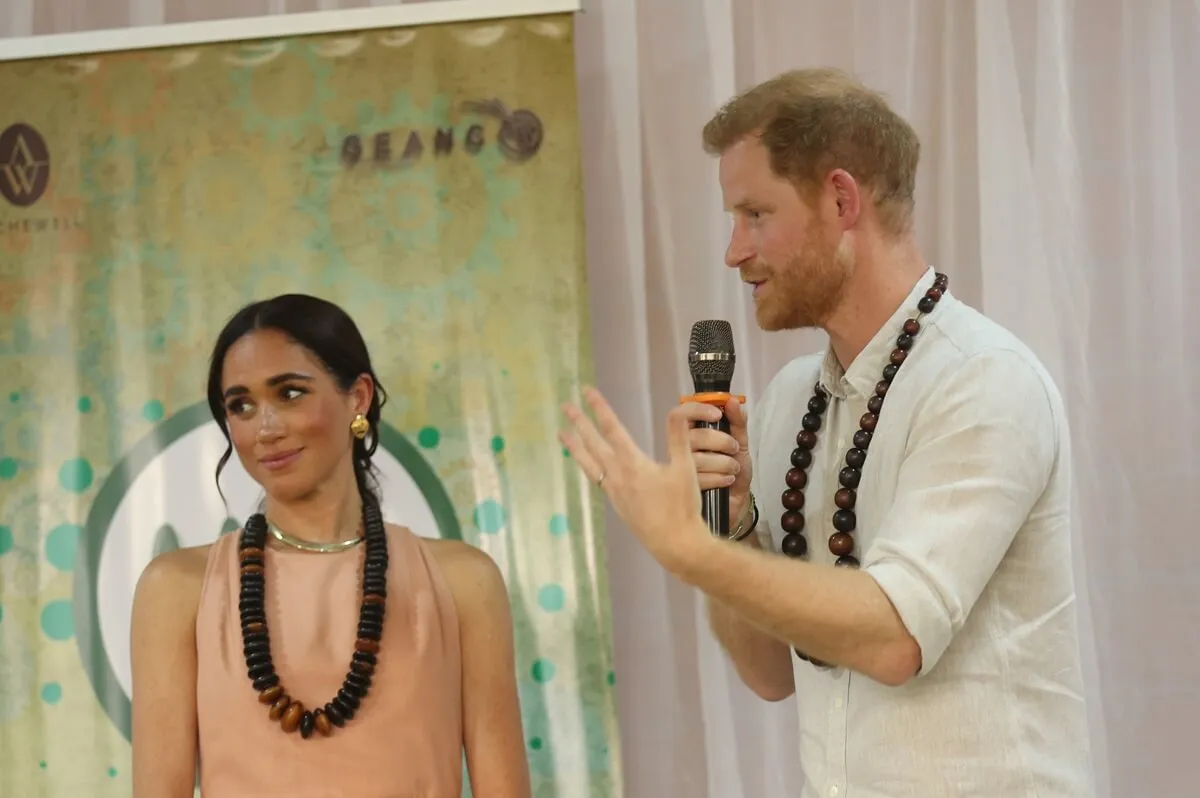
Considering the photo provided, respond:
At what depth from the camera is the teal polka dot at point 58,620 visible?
2537 mm

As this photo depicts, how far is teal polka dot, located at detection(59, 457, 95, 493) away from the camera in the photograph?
258cm

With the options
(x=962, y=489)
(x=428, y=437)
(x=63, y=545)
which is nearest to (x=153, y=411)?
(x=63, y=545)

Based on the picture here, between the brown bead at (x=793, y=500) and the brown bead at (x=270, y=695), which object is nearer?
the brown bead at (x=793, y=500)

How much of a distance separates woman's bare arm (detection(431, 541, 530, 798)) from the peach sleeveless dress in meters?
0.03

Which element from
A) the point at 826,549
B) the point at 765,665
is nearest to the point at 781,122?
the point at 826,549

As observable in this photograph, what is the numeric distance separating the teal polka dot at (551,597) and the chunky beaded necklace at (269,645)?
0.46 m

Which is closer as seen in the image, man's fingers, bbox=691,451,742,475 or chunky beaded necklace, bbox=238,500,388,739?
man's fingers, bbox=691,451,742,475

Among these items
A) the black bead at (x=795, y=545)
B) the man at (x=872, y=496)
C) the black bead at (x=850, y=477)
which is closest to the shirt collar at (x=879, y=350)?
the man at (x=872, y=496)

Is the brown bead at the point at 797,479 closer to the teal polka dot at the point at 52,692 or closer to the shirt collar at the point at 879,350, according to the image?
the shirt collar at the point at 879,350

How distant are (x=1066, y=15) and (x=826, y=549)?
1722mm

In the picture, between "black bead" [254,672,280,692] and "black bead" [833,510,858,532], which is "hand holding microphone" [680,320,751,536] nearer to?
"black bead" [833,510,858,532]

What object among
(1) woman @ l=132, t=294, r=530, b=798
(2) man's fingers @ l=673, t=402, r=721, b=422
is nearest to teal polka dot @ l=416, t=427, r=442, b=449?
(1) woman @ l=132, t=294, r=530, b=798

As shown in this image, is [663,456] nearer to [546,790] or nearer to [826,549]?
[546,790]

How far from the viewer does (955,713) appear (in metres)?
1.56
